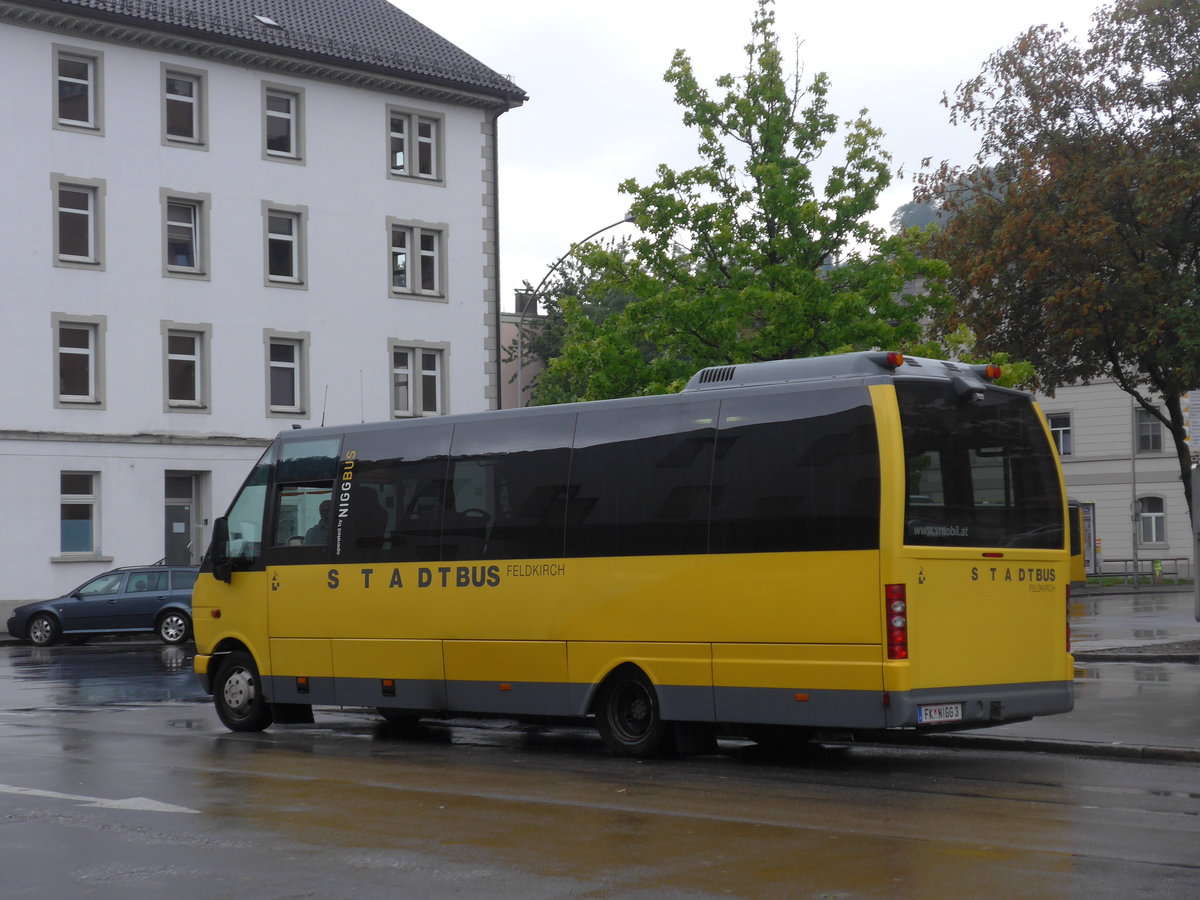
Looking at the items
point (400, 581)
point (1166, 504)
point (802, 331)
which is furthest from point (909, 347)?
point (1166, 504)

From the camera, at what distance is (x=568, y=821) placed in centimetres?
945

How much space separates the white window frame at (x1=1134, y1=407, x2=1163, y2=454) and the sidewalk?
35061 mm

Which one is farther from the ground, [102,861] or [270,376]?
[270,376]

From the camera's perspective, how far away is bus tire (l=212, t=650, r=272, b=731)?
15.7m

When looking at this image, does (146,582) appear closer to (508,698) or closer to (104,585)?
(104,585)

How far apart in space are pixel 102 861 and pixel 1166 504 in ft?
195

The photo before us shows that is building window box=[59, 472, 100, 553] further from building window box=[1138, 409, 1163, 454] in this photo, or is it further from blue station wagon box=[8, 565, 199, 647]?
building window box=[1138, 409, 1163, 454]

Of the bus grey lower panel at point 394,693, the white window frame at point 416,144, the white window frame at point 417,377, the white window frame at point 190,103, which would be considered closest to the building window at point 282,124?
the white window frame at point 190,103

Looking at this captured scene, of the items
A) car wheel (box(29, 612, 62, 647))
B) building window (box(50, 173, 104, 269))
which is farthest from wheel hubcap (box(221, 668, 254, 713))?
building window (box(50, 173, 104, 269))

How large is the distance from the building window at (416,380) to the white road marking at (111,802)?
33.2 meters

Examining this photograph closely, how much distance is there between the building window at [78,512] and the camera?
3841cm

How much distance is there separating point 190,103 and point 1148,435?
39.2 meters

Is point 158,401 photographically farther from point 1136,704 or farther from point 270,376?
point 1136,704

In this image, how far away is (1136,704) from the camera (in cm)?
1563
